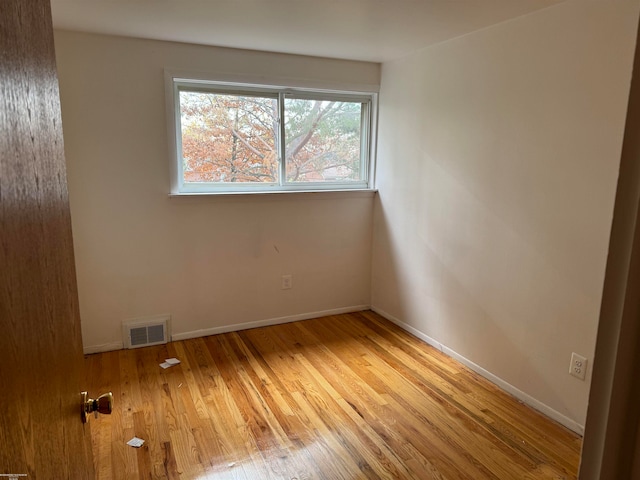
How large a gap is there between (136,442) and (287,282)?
1.70 meters

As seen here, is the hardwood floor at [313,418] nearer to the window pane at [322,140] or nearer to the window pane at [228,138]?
the window pane at [228,138]

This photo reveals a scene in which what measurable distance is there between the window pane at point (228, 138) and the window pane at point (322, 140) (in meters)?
0.15

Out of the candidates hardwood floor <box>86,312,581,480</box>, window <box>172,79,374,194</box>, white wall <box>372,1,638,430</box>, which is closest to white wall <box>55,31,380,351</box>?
window <box>172,79,374,194</box>

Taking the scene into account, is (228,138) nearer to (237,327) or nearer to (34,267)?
(237,327)

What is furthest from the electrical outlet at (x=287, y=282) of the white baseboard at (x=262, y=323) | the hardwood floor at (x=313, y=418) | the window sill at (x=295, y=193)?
the window sill at (x=295, y=193)

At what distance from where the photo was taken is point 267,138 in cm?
329

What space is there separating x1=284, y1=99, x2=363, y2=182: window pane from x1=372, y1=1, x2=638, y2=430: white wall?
41 cm

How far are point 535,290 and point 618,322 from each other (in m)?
2.07

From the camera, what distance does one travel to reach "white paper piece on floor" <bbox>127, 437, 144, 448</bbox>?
200 centimetres

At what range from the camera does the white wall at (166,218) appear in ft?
8.86

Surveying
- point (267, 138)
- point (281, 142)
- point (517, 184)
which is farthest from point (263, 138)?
point (517, 184)

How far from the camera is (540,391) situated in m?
2.33

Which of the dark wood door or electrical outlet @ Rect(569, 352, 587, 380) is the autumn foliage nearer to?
electrical outlet @ Rect(569, 352, 587, 380)

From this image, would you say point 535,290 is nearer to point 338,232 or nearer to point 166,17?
point 338,232
